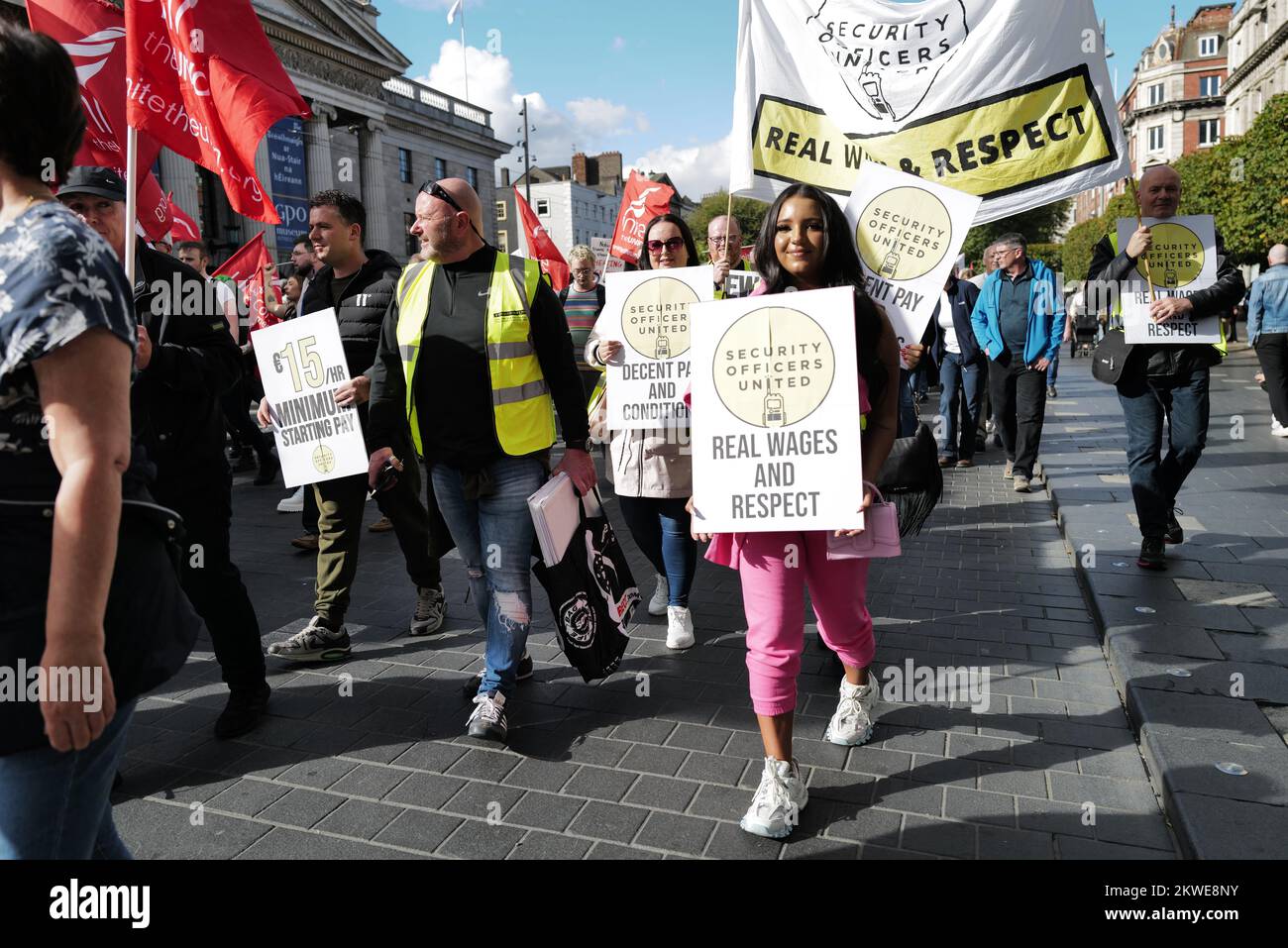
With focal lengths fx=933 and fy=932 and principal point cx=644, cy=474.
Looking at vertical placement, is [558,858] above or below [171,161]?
below

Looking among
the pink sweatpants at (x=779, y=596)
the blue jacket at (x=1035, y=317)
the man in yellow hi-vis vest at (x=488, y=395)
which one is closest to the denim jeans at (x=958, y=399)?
the blue jacket at (x=1035, y=317)

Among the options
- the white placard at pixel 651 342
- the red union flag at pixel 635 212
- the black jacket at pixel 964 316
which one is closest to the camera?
the white placard at pixel 651 342

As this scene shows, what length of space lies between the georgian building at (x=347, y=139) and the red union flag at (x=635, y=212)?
2476cm

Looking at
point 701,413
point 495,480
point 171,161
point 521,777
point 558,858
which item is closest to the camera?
point 558,858

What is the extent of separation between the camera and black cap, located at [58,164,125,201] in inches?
124

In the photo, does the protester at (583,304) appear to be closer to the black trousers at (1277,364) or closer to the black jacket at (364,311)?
the black jacket at (364,311)

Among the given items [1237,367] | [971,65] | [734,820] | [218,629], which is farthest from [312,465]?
[1237,367]

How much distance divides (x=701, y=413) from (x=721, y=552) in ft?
1.62

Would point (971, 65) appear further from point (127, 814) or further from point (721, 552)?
point (127, 814)

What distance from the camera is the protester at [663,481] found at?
477 cm

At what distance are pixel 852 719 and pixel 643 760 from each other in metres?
0.82

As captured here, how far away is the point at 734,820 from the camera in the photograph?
3.06 m

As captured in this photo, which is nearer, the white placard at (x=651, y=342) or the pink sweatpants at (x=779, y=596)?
the pink sweatpants at (x=779, y=596)

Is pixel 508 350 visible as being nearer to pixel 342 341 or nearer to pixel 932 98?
pixel 342 341
